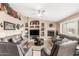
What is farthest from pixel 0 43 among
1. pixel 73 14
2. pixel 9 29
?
pixel 73 14

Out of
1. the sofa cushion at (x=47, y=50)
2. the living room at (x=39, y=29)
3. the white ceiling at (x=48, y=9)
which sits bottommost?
the sofa cushion at (x=47, y=50)

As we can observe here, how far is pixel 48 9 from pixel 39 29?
49 cm

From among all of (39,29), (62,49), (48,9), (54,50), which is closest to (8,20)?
(39,29)

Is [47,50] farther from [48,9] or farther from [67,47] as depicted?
[48,9]

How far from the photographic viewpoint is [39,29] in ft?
9.34

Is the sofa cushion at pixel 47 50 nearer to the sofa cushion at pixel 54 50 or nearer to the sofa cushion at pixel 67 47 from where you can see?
the sofa cushion at pixel 54 50

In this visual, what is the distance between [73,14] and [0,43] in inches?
64.7

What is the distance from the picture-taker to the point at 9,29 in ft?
9.06

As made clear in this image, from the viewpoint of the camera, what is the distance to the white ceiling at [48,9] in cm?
269

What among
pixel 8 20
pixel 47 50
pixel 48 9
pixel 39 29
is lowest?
pixel 47 50

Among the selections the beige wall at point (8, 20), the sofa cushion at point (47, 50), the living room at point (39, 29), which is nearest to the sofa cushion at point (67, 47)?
the living room at point (39, 29)

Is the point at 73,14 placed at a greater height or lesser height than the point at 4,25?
greater

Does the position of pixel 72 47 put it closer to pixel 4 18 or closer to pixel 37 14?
pixel 37 14

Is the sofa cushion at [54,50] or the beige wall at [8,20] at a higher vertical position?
the beige wall at [8,20]
